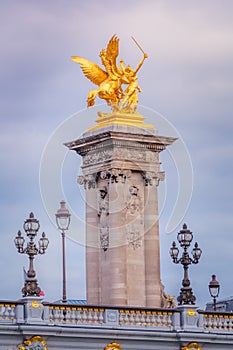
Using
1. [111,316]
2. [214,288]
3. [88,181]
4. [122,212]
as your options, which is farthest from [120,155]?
[111,316]

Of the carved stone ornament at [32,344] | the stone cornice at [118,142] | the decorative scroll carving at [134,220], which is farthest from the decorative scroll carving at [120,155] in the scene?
the carved stone ornament at [32,344]

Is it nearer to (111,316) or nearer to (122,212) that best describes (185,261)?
(111,316)

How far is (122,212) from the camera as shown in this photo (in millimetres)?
89875

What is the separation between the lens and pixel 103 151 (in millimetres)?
90812

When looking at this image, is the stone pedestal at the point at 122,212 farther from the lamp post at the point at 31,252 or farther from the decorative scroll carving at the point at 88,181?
the lamp post at the point at 31,252

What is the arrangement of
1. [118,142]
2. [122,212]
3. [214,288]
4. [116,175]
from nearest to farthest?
[214,288], [122,212], [116,175], [118,142]

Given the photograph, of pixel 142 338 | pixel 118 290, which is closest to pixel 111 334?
pixel 142 338

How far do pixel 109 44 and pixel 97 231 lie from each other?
9704 mm

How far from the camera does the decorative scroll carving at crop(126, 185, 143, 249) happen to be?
90125 millimetres

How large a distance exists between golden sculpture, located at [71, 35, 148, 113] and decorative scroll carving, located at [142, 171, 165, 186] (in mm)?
3611

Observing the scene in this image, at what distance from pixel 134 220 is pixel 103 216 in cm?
156

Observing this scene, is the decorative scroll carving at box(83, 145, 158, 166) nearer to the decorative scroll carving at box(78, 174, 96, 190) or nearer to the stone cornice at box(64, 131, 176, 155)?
the stone cornice at box(64, 131, 176, 155)

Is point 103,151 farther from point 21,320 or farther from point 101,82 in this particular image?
point 21,320

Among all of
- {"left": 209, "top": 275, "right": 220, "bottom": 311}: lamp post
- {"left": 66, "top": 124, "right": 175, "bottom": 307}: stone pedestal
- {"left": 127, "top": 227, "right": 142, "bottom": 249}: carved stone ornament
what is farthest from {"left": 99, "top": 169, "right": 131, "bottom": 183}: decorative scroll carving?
{"left": 209, "top": 275, "right": 220, "bottom": 311}: lamp post
